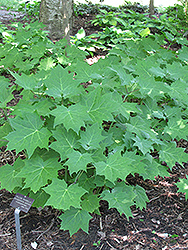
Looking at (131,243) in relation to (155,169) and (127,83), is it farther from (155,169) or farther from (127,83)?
(127,83)

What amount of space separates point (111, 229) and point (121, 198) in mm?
358

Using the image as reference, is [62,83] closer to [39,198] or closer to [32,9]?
[39,198]

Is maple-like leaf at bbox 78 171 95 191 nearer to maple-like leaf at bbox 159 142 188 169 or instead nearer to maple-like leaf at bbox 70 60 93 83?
maple-like leaf at bbox 159 142 188 169

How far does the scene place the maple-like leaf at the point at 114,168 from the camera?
1.60 metres

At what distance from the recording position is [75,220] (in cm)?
182

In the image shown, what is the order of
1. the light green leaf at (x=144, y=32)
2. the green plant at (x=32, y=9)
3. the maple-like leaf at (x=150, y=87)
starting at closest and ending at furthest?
the maple-like leaf at (x=150, y=87) < the light green leaf at (x=144, y=32) < the green plant at (x=32, y=9)

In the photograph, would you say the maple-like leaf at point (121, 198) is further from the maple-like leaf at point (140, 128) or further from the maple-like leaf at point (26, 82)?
the maple-like leaf at point (26, 82)

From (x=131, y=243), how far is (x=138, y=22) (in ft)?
18.5

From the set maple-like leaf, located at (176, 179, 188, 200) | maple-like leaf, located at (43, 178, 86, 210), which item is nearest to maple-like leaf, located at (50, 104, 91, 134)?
maple-like leaf, located at (43, 178, 86, 210)

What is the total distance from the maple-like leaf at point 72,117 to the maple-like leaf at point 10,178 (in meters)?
0.63

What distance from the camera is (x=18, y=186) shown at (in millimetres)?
2014

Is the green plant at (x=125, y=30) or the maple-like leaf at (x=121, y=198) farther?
the green plant at (x=125, y=30)

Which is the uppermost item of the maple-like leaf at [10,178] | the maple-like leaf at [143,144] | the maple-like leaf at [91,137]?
the maple-like leaf at [91,137]

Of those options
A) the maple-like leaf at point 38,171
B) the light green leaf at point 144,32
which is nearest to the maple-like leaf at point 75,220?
the maple-like leaf at point 38,171
